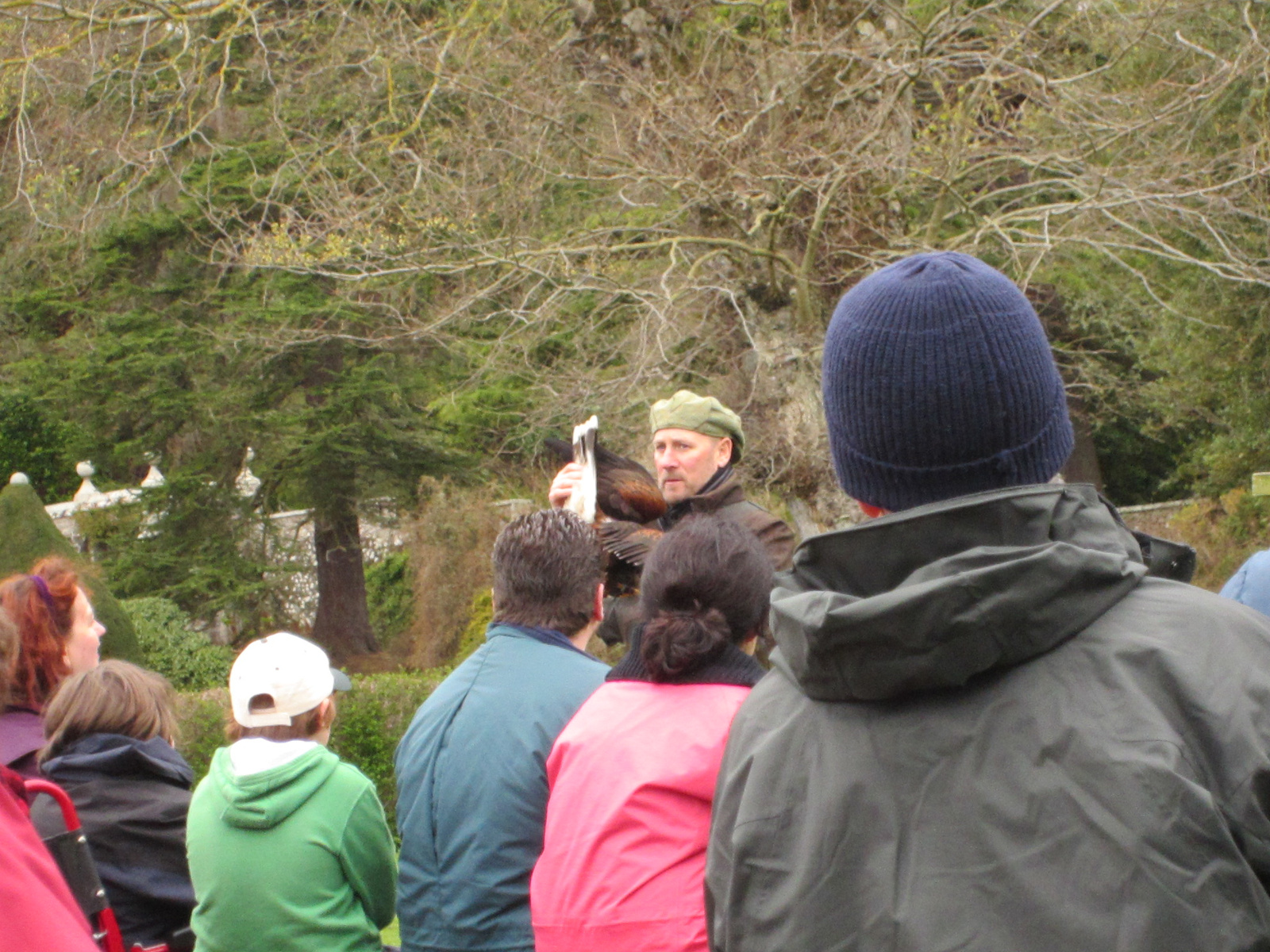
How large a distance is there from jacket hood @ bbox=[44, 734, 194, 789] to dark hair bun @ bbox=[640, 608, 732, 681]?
5.58 ft

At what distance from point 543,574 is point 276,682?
73 centimetres

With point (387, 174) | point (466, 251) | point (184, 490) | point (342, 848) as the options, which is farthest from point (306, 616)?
point (342, 848)

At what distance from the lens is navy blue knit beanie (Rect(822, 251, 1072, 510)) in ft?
4.21

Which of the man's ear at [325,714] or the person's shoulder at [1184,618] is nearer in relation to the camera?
the person's shoulder at [1184,618]

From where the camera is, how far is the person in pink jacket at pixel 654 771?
7.27ft

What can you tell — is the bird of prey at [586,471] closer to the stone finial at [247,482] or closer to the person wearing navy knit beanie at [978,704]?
the person wearing navy knit beanie at [978,704]

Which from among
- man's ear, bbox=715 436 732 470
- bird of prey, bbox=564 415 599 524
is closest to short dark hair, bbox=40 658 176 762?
bird of prey, bbox=564 415 599 524

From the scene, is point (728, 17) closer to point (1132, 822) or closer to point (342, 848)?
point (342, 848)

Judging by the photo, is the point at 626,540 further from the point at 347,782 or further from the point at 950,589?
the point at 950,589

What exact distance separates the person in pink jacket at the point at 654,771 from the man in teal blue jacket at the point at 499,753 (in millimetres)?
410

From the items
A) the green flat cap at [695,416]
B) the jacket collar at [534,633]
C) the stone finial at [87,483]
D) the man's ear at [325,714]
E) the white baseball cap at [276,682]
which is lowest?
the stone finial at [87,483]

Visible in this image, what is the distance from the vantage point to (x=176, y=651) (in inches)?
508

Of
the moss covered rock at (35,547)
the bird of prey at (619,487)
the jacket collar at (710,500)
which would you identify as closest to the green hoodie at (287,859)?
the bird of prey at (619,487)

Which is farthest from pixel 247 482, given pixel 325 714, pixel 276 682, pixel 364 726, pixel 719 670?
pixel 719 670
